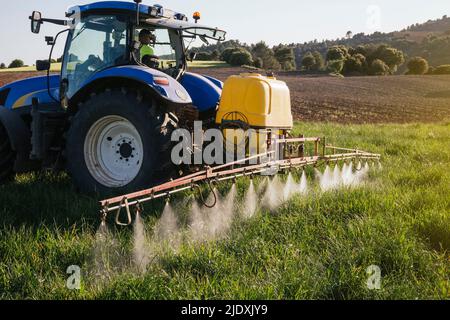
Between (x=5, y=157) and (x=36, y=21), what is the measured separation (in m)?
1.56

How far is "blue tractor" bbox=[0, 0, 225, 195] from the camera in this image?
467cm

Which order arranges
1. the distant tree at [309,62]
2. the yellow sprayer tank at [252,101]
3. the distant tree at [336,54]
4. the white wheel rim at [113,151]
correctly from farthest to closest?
1. the distant tree at [309,62]
2. the distant tree at [336,54]
3. the yellow sprayer tank at [252,101]
4. the white wheel rim at [113,151]

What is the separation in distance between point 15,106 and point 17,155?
833mm

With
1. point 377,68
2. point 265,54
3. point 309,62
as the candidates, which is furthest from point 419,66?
point 265,54

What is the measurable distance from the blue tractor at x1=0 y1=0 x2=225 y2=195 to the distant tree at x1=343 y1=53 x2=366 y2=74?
52.2m

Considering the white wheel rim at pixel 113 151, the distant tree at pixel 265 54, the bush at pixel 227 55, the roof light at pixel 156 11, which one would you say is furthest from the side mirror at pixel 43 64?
the distant tree at pixel 265 54

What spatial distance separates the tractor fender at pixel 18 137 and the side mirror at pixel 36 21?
3.20ft

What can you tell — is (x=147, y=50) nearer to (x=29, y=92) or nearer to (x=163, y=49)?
(x=163, y=49)

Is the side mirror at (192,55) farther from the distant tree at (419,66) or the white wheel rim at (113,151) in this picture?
the distant tree at (419,66)

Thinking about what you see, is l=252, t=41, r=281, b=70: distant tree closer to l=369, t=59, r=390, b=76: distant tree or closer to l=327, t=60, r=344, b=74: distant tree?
l=327, t=60, r=344, b=74: distant tree

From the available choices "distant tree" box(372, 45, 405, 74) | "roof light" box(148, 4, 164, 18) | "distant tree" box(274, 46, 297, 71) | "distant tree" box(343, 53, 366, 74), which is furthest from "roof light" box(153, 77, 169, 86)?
"distant tree" box(372, 45, 405, 74)

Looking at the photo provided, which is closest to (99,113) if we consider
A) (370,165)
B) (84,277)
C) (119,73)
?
(119,73)

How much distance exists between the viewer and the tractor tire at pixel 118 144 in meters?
4.57

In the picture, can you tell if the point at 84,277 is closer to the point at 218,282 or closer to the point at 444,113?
the point at 218,282
